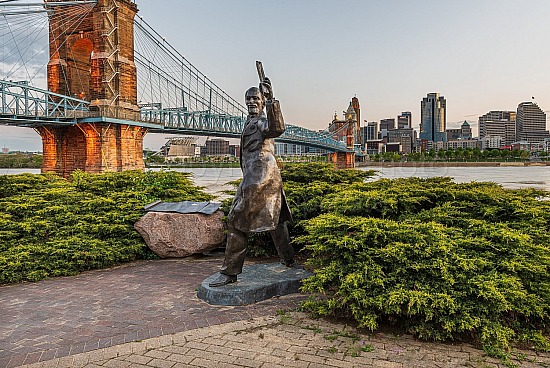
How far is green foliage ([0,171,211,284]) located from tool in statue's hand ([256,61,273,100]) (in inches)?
140

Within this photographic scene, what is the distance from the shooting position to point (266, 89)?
471cm

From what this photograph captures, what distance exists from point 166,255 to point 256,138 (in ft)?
9.89

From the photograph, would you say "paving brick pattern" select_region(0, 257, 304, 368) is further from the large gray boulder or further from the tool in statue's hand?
the tool in statue's hand

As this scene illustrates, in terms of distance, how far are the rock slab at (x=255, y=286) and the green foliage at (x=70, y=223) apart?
2394 millimetres

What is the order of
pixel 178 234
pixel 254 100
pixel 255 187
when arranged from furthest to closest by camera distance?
pixel 178 234
pixel 254 100
pixel 255 187

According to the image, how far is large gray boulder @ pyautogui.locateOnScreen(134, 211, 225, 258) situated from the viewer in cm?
687

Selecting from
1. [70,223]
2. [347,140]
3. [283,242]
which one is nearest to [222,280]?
[283,242]

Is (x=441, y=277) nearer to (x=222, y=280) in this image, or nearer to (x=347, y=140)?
(x=222, y=280)

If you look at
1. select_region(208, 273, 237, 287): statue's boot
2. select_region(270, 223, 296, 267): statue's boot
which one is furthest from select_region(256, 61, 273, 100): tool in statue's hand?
select_region(208, 273, 237, 287): statue's boot

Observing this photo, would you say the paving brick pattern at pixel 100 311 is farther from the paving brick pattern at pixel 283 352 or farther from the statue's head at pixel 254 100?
the statue's head at pixel 254 100

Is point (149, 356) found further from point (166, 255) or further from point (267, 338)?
point (166, 255)

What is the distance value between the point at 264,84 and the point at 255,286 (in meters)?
2.24

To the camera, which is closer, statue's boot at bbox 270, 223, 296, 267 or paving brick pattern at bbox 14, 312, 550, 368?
paving brick pattern at bbox 14, 312, 550, 368

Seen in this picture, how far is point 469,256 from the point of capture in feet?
13.2
